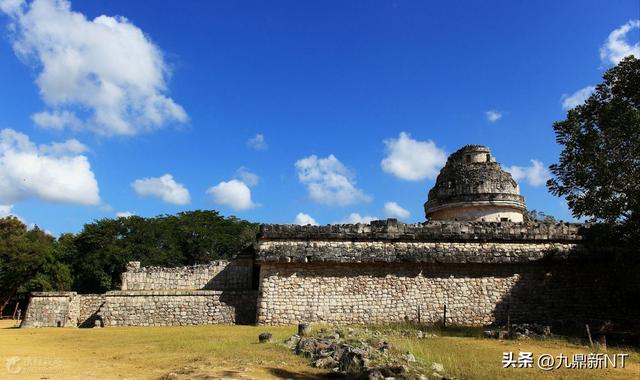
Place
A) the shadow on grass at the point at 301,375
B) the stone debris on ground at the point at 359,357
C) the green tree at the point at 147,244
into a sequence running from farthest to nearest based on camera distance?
the green tree at the point at 147,244 → the shadow on grass at the point at 301,375 → the stone debris on ground at the point at 359,357

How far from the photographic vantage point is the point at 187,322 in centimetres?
1759

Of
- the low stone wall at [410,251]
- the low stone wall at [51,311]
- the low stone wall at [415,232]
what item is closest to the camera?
the low stone wall at [410,251]

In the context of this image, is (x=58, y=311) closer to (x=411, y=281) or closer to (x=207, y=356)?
(x=207, y=356)

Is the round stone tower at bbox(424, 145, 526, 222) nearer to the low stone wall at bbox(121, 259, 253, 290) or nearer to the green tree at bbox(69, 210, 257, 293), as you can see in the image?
the low stone wall at bbox(121, 259, 253, 290)

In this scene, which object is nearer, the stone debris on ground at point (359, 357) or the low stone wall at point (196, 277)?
the stone debris on ground at point (359, 357)

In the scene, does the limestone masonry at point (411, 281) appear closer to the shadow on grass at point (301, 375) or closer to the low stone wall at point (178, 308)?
the low stone wall at point (178, 308)

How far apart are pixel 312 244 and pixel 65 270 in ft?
97.0

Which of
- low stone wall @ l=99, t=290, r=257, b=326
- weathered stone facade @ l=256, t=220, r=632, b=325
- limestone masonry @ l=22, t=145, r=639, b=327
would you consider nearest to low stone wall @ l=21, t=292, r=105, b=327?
limestone masonry @ l=22, t=145, r=639, b=327

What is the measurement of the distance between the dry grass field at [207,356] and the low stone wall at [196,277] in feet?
15.7

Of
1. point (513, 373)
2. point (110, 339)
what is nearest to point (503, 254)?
point (513, 373)

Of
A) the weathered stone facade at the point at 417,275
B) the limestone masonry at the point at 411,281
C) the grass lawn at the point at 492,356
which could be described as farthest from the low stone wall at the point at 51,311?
the grass lawn at the point at 492,356

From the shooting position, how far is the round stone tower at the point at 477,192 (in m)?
21.0

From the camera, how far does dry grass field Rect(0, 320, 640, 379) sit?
8.45 meters

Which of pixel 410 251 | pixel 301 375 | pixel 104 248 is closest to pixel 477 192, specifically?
pixel 410 251
